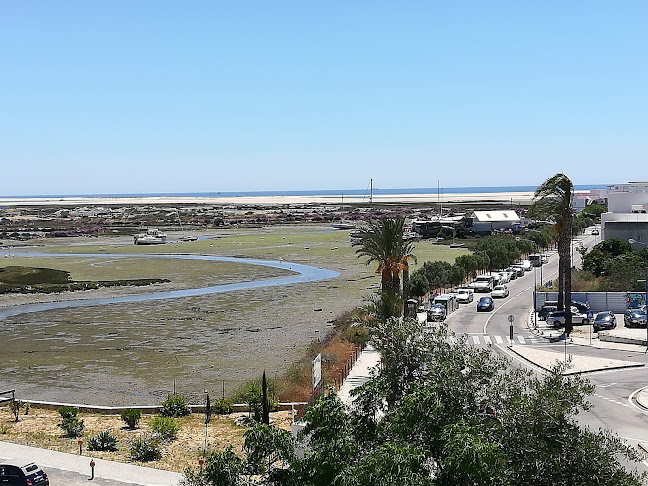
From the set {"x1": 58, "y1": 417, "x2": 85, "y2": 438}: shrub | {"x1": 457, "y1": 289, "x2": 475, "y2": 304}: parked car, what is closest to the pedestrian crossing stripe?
{"x1": 457, "y1": 289, "x2": 475, "y2": 304}: parked car

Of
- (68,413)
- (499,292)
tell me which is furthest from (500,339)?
(68,413)

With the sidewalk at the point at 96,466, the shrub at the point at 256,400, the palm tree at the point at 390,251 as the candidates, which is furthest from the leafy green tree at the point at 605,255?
the sidewalk at the point at 96,466

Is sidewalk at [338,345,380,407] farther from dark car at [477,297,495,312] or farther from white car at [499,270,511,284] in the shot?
white car at [499,270,511,284]

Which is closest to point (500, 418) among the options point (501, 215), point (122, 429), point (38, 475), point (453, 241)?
Answer: point (38, 475)

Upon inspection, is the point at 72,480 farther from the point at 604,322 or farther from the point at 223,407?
the point at 604,322

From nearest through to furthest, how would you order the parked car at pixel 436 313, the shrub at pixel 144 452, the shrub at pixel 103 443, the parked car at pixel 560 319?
1. the shrub at pixel 144 452
2. the shrub at pixel 103 443
3. the parked car at pixel 560 319
4. the parked car at pixel 436 313

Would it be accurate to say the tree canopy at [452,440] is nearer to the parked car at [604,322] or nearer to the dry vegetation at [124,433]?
the dry vegetation at [124,433]
